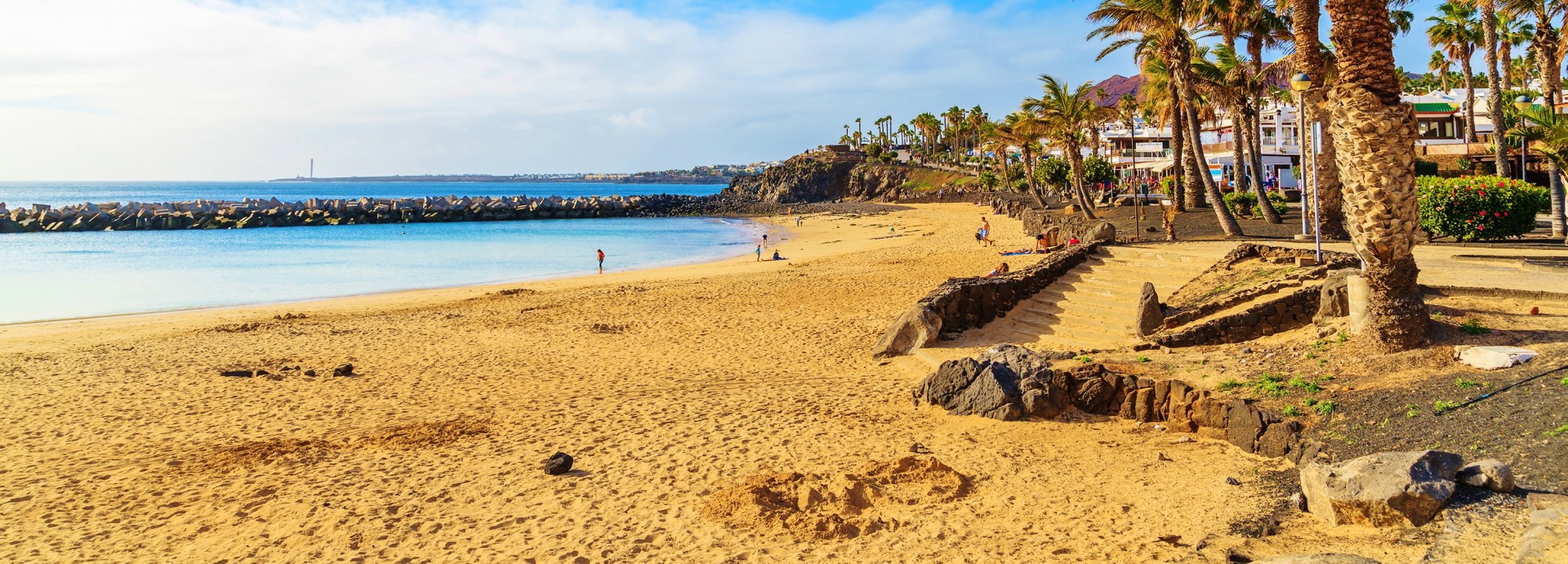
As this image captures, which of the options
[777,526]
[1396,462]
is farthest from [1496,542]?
[777,526]

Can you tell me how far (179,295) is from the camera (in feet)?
98.1

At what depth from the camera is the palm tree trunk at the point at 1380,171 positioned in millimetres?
9383

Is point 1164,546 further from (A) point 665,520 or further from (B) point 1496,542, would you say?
(A) point 665,520

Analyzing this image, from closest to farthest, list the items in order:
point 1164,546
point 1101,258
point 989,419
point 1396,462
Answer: point 1396,462
point 1164,546
point 989,419
point 1101,258

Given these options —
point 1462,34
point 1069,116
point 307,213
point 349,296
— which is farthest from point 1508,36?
point 307,213

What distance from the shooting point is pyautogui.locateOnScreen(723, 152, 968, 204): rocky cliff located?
324 ft

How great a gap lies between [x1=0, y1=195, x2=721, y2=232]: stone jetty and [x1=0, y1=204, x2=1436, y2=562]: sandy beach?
202ft

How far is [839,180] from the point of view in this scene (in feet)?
381

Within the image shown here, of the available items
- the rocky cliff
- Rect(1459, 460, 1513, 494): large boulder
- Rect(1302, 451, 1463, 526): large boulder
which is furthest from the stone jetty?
Rect(1459, 460, 1513, 494): large boulder

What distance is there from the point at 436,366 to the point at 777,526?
31.5 ft

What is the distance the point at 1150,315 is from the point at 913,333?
3463 millimetres

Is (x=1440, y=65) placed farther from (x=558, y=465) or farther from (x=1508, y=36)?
(x=558, y=465)

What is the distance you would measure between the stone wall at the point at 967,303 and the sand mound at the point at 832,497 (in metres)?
5.73

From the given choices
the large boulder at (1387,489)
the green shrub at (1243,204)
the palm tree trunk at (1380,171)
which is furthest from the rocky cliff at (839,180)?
the large boulder at (1387,489)
